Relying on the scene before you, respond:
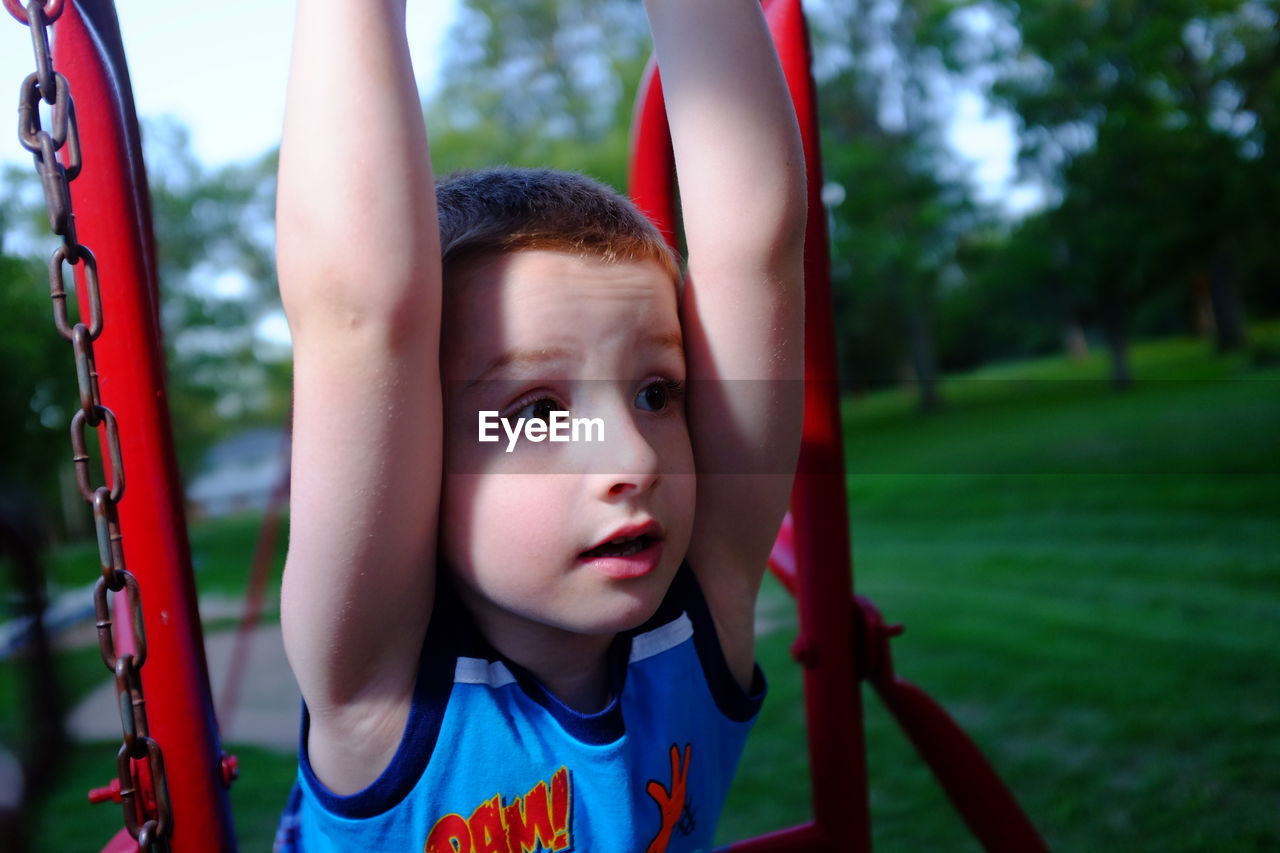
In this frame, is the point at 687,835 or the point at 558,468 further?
the point at 687,835

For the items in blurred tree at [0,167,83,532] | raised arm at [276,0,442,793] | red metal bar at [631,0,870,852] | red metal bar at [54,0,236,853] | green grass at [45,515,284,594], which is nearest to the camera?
raised arm at [276,0,442,793]

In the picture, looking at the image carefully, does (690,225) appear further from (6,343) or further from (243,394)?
(243,394)

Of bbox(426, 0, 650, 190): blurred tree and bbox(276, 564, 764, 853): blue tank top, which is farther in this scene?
bbox(426, 0, 650, 190): blurred tree

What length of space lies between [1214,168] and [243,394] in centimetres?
700

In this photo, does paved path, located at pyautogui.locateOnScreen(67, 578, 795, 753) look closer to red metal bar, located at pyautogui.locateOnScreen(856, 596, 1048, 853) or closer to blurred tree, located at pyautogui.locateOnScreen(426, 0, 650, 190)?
red metal bar, located at pyautogui.locateOnScreen(856, 596, 1048, 853)

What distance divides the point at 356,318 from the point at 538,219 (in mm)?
189

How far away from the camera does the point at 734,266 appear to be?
32.0 inches

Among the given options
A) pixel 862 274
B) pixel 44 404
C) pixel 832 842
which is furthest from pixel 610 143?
pixel 832 842

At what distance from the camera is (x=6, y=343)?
126 inches

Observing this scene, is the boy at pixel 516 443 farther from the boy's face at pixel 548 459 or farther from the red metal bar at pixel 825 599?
the red metal bar at pixel 825 599

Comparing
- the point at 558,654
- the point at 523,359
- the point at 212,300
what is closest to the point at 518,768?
the point at 558,654

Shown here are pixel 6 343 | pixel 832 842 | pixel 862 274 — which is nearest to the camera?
pixel 832 842

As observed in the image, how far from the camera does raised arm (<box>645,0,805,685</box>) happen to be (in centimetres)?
79

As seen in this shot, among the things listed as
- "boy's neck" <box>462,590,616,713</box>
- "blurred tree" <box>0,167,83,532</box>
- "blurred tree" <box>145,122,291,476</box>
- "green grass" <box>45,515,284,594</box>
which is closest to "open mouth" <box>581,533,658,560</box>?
"boy's neck" <box>462,590,616,713</box>
